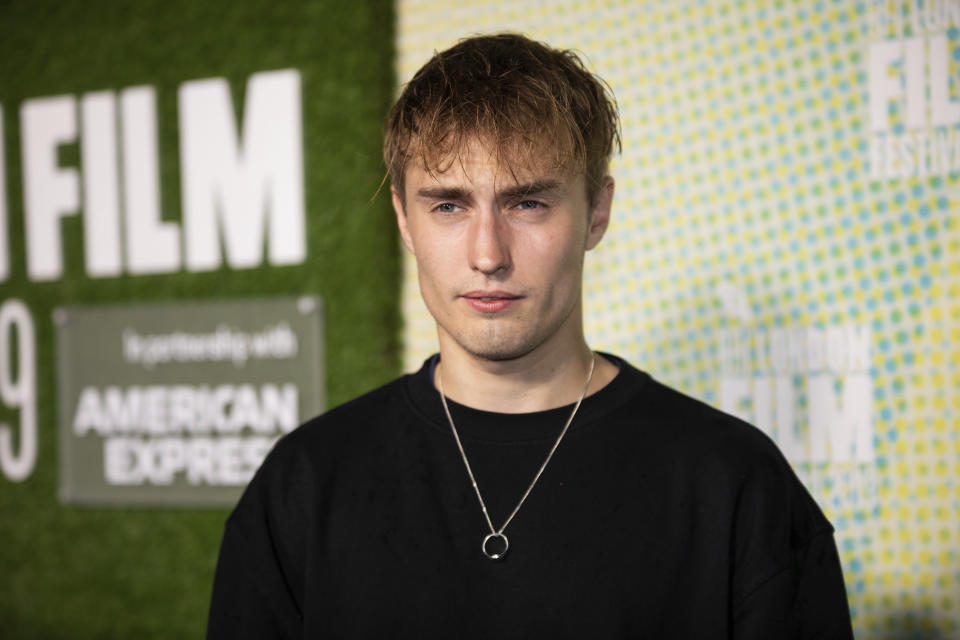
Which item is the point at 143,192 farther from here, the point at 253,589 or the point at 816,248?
the point at 816,248

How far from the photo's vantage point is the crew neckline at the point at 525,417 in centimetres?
98

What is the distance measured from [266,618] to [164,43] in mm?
1435

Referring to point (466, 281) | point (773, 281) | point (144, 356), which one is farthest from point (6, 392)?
point (773, 281)

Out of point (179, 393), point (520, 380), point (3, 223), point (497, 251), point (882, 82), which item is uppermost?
point (882, 82)

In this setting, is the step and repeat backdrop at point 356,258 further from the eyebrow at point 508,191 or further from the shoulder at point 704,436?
the eyebrow at point 508,191

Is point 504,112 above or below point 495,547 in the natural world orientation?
above

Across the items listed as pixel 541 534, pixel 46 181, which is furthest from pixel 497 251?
pixel 46 181

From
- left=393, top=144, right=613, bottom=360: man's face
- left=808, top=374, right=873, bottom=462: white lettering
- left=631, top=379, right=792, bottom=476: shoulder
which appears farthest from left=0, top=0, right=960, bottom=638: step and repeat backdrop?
left=393, top=144, right=613, bottom=360: man's face

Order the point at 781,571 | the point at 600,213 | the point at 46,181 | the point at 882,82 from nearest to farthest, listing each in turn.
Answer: the point at 781,571 → the point at 600,213 → the point at 882,82 → the point at 46,181

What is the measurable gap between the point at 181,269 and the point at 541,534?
1.28 m

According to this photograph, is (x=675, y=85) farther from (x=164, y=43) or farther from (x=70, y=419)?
(x=70, y=419)

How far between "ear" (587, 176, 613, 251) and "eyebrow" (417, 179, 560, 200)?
104 millimetres

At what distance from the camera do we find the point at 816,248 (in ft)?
4.98

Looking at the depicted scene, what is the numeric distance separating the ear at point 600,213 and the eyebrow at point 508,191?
0.10 meters
